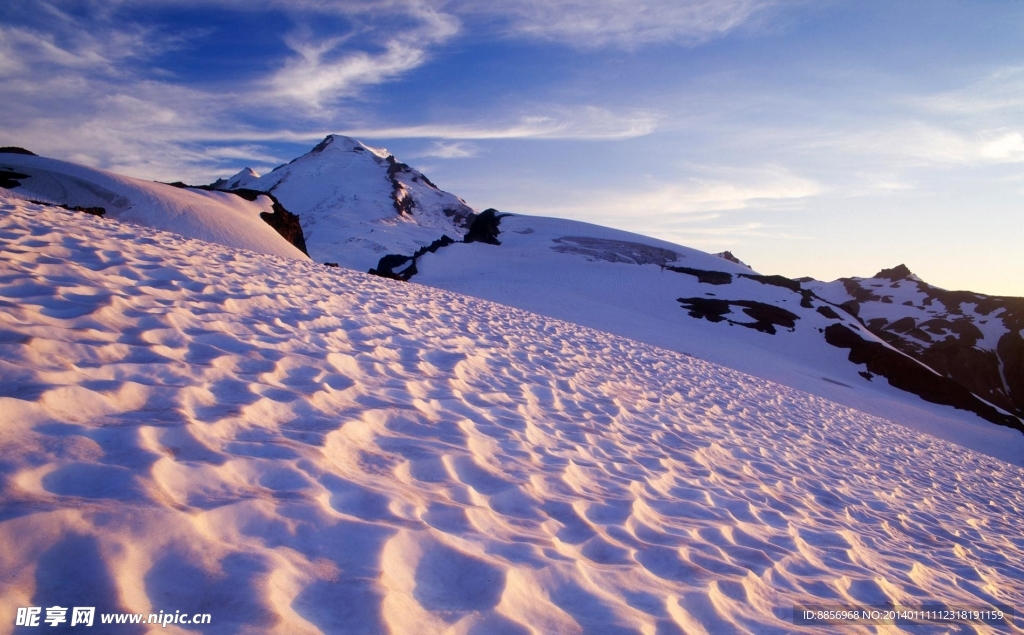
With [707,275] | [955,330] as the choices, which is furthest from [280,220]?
[955,330]

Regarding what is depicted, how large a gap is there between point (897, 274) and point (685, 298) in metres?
61.9

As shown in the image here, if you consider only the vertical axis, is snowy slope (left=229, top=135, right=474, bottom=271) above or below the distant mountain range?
above

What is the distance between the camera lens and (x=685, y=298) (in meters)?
32.2

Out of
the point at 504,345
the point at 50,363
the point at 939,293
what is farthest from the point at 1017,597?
the point at 939,293

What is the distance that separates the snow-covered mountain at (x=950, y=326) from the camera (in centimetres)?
5034

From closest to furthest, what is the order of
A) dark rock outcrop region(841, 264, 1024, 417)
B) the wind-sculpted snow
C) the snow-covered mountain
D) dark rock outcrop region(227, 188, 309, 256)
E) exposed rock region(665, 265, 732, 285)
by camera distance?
the wind-sculpted snow < dark rock outcrop region(227, 188, 309, 256) < exposed rock region(665, 265, 732, 285) < dark rock outcrop region(841, 264, 1024, 417) < the snow-covered mountain

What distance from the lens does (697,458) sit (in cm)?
559

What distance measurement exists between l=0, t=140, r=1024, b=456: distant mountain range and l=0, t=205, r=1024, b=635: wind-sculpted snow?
10.1m

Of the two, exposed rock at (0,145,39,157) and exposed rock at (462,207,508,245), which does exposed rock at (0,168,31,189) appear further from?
exposed rock at (462,207,508,245)

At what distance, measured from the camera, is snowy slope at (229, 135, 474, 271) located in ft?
255

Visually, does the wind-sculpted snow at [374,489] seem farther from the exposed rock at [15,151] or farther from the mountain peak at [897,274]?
the mountain peak at [897,274]

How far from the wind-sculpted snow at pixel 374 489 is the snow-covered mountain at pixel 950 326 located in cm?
4376

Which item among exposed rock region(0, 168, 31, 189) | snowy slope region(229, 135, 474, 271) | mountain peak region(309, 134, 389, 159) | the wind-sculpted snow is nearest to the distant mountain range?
exposed rock region(0, 168, 31, 189)

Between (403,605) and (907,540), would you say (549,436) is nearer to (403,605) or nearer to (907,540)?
(403,605)
